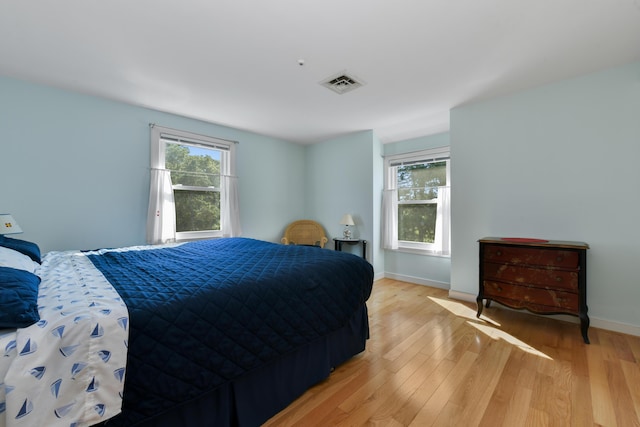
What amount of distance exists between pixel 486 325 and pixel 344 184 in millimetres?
2741

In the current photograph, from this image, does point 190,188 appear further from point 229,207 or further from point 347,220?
point 347,220

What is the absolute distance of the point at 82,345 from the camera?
3.01 ft

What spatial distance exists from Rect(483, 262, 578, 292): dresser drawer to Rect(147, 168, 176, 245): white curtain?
3.64m

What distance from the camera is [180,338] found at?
1109mm

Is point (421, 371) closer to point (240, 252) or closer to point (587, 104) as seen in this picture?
point (240, 252)

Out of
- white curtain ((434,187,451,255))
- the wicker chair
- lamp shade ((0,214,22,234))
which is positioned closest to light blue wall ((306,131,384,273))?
the wicker chair

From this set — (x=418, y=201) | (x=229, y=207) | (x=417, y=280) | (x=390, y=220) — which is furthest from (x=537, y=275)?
(x=229, y=207)

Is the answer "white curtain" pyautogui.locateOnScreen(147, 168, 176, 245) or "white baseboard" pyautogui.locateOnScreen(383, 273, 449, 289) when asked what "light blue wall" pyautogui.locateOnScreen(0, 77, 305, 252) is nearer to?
"white curtain" pyautogui.locateOnScreen(147, 168, 176, 245)

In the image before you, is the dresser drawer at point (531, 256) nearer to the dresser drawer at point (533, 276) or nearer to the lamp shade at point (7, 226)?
the dresser drawer at point (533, 276)

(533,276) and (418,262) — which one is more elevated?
(533,276)

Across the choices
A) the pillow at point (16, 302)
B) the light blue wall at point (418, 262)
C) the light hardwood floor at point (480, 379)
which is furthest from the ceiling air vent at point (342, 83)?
the pillow at point (16, 302)

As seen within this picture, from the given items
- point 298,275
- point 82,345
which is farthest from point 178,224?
point 82,345

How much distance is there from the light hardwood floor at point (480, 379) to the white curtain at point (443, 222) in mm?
1212

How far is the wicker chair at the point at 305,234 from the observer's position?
462 cm
